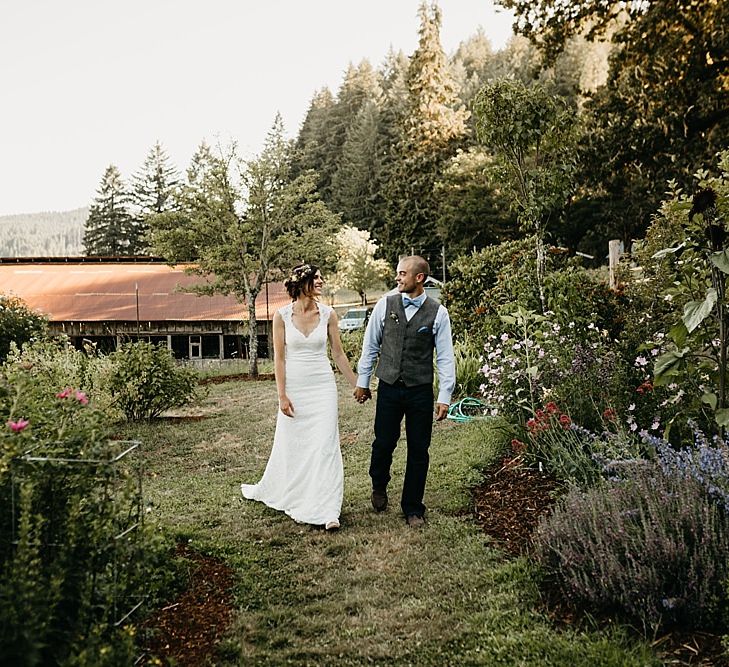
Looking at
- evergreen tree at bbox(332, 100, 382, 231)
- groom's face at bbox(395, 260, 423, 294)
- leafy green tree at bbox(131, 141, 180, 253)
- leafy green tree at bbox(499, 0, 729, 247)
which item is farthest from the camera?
leafy green tree at bbox(131, 141, 180, 253)

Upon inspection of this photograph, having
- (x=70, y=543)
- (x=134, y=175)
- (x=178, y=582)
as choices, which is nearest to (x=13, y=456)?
(x=70, y=543)

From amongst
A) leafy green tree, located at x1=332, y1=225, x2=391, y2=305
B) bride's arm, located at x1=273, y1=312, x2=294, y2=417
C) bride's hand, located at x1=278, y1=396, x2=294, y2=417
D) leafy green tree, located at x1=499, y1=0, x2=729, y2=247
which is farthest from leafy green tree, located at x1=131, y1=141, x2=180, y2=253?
bride's hand, located at x1=278, y1=396, x2=294, y2=417

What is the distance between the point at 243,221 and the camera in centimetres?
1912

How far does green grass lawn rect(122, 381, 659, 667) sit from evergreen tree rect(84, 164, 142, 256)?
5479cm

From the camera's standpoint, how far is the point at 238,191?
18547 millimetres

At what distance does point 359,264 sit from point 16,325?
104 feet

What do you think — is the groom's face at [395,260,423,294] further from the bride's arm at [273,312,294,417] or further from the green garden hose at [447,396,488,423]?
the green garden hose at [447,396,488,423]

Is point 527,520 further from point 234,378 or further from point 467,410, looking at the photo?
point 234,378

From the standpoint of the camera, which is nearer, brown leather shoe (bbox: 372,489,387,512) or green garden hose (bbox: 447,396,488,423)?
brown leather shoe (bbox: 372,489,387,512)

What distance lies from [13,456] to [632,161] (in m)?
19.4

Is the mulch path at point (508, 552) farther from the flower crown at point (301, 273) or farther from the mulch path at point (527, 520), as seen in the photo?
the flower crown at point (301, 273)

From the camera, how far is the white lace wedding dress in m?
5.29

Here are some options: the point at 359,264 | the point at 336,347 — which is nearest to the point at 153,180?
the point at 359,264

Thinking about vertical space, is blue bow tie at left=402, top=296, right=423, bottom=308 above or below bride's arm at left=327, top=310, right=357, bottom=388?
above
